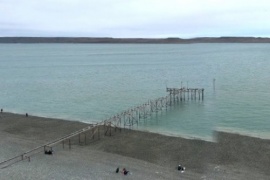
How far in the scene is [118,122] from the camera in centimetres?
4109

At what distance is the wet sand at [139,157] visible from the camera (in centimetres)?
2545

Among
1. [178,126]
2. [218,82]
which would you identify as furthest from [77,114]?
[218,82]

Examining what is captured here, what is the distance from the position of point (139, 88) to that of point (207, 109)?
2241cm

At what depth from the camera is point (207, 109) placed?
48.3 metres

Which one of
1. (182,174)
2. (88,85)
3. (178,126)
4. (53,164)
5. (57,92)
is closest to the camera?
(182,174)

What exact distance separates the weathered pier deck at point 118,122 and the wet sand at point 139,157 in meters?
0.64

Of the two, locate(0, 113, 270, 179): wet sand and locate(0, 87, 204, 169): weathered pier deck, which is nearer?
locate(0, 113, 270, 179): wet sand

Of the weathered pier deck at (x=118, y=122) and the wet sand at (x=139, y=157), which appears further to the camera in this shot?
the weathered pier deck at (x=118, y=122)

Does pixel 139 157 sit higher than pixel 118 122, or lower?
lower

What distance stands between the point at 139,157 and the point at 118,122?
39.8ft

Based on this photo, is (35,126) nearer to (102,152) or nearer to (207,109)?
(102,152)

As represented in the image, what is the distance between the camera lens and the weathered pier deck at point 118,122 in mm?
30750

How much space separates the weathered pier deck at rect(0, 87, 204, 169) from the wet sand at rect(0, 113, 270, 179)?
64 centimetres

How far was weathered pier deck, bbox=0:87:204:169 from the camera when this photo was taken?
30.8 metres
